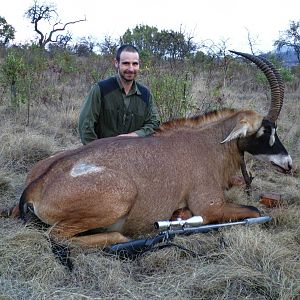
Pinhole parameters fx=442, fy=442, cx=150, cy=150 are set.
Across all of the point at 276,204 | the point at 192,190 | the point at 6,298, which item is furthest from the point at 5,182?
the point at 276,204

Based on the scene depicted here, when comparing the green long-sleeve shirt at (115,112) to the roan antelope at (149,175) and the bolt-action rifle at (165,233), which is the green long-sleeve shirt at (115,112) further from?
the bolt-action rifle at (165,233)

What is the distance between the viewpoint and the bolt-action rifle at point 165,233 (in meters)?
3.71

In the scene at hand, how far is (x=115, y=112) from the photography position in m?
5.79

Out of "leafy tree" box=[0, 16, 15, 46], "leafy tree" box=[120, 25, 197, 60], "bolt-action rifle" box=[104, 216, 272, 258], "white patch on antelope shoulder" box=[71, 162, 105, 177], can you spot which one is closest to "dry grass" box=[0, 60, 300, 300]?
"bolt-action rifle" box=[104, 216, 272, 258]

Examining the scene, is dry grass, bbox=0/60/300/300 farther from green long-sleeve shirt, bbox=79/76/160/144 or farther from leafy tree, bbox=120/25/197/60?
leafy tree, bbox=120/25/197/60

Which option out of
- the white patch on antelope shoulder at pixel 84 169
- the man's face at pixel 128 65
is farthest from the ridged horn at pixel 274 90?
the white patch on antelope shoulder at pixel 84 169

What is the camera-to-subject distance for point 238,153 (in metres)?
4.88

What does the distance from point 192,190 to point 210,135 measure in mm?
777

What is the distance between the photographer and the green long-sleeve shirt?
5656mm

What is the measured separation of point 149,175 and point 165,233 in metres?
0.58

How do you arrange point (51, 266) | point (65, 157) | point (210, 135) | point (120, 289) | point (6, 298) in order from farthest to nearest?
1. point (210, 135)
2. point (65, 157)
3. point (51, 266)
4. point (120, 289)
5. point (6, 298)

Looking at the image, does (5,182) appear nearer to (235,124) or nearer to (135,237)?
(135,237)

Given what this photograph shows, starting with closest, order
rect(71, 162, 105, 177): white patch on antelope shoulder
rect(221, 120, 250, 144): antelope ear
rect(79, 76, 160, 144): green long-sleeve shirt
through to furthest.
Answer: rect(71, 162, 105, 177): white patch on antelope shoulder → rect(221, 120, 250, 144): antelope ear → rect(79, 76, 160, 144): green long-sleeve shirt

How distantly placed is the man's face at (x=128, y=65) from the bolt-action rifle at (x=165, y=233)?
88.8 inches
